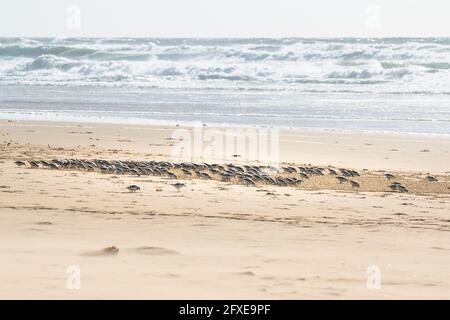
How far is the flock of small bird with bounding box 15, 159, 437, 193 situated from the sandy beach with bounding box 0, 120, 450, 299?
22cm

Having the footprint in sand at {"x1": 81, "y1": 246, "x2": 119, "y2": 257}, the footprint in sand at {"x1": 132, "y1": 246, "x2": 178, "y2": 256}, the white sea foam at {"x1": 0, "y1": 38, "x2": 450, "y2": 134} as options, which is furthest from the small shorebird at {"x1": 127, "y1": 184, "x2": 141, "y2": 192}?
the white sea foam at {"x1": 0, "y1": 38, "x2": 450, "y2": 134}

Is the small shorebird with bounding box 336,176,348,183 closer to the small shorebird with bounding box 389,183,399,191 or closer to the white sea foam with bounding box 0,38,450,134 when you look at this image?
the small shorebird with bounding box 389,183,399,191

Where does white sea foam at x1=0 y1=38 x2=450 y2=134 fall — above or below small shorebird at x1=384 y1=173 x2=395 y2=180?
above

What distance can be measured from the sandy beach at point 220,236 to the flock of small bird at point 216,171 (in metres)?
0.22

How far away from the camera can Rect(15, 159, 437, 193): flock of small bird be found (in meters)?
12.4

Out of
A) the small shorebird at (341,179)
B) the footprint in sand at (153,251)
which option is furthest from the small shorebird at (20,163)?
the footprint in sand at (153,251)

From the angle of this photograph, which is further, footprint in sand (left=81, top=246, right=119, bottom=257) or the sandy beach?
footprint in sand (left=81, top=246, right=119, bottom=257)

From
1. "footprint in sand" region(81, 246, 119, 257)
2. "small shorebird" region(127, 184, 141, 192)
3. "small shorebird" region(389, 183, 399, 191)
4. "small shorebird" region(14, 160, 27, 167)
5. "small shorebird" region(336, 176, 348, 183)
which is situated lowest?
"footprint in sand" region(81, 246, 119, 257)

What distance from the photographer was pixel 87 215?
30.1 ft

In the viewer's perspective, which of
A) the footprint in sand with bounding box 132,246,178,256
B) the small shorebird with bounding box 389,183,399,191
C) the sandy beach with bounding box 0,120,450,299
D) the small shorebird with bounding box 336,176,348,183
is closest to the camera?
the sandy beach with bounding box 0,120,450,299

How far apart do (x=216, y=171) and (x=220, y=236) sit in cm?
478

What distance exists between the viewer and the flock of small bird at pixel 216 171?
12359 millimetres
